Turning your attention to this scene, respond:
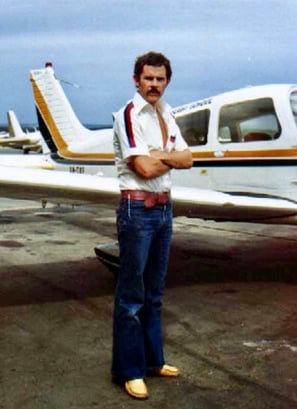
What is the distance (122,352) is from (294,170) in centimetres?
306

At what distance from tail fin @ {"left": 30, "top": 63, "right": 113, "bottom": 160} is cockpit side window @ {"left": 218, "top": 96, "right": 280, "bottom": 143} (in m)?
2.94

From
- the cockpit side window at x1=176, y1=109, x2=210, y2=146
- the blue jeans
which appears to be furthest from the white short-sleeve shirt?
the cockpit side window at x1=176, y1=109, x2=210, y2=146

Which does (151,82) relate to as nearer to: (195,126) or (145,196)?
(145,196)

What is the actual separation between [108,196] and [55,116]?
16.4 feet

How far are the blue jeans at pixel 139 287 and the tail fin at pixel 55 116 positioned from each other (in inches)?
218

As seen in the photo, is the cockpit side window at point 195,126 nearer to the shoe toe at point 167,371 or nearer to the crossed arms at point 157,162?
the crossed arms at point 157,162

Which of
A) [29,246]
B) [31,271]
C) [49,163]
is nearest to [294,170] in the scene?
[31,271]

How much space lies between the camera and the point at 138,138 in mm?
2906

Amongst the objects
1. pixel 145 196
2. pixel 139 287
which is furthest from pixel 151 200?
pixel 139 287

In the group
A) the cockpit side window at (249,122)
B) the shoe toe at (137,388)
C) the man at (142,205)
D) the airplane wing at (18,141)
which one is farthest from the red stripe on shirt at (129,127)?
the airplane wing at (18,141)

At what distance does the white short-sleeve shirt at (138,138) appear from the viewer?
291 cm

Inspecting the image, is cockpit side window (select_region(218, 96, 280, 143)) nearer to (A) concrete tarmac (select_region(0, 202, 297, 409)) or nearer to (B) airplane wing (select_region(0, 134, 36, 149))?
(A) concrete tarmac (select_region(0, 202, 297, 409))

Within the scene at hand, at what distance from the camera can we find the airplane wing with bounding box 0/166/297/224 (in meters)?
4.18

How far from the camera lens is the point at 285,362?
11.5ft
